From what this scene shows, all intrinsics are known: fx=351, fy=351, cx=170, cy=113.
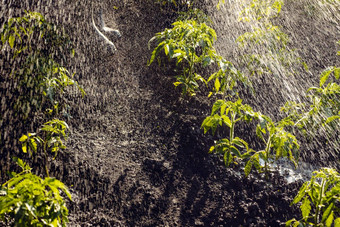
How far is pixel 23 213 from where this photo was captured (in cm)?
145

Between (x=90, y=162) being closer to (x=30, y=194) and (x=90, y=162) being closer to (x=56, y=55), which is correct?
(x=30, y=194)

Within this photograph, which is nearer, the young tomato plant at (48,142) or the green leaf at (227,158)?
the young tomato plant at (48,142)

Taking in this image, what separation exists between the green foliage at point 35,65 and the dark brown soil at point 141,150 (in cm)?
22

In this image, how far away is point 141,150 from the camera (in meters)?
2.53

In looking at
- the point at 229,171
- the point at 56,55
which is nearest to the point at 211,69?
the point at 229,171

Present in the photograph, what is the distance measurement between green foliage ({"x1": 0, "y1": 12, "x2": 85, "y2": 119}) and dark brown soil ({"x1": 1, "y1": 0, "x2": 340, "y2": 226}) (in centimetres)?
22

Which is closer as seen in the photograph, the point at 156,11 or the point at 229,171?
the point at 229,171

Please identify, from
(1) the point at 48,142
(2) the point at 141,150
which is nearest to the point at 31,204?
(1) the point at 48,142

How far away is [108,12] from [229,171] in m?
2.31

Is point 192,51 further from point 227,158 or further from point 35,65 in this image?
point 35,65

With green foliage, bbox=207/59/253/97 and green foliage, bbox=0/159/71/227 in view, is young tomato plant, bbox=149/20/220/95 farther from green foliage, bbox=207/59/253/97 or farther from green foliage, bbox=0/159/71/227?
green foliage, bbox=0/159/71/227

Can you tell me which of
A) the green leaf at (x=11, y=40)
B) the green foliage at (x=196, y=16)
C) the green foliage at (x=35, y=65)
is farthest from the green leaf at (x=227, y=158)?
the green foliage at (x=196, y=16)

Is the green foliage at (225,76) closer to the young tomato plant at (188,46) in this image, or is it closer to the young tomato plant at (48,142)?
the young tomato plant at (188,46)

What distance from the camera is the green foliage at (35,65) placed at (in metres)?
2.52
